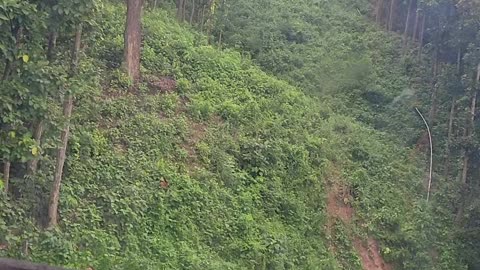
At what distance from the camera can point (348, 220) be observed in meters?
15.2

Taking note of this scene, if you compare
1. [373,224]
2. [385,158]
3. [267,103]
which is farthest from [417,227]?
[267,103]

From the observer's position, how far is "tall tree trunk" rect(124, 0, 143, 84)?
47.2 ft

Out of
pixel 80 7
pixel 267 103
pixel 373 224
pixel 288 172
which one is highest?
pixel 80 7

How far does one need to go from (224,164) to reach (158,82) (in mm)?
3087

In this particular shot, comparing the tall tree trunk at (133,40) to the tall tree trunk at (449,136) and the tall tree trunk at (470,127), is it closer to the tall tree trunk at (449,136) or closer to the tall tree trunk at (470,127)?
the tall tree trunk at (470,127)

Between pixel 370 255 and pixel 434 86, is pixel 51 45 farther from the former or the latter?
pixel 434 86

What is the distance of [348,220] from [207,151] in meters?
4.16

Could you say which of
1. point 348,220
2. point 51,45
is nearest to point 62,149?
point 51,45

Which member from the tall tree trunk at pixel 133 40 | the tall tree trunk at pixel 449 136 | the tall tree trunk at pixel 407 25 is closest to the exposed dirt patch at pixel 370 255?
the tall tree trunk at pixel 449 136

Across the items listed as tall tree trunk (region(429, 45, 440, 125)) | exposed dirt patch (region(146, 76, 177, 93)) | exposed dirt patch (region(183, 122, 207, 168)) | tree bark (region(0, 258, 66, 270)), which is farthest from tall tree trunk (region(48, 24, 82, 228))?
tall tree trunk (region(429, 45, 440, 125))

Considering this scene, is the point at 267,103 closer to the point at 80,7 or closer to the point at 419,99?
the point at 419,99

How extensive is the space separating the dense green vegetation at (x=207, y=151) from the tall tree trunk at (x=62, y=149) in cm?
7

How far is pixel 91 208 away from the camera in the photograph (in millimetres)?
9953

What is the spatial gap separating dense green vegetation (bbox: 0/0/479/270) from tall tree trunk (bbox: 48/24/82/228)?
0.22ft
